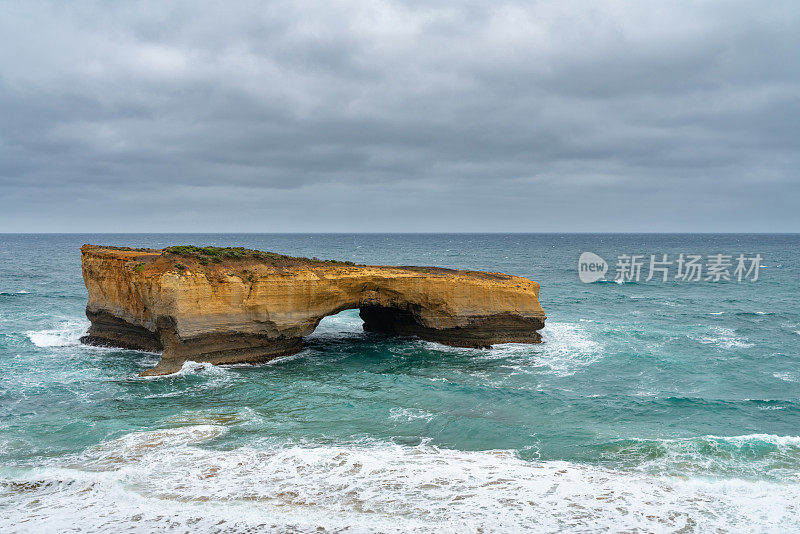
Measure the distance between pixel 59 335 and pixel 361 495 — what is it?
2457cm

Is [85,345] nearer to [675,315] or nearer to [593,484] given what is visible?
[593,484]

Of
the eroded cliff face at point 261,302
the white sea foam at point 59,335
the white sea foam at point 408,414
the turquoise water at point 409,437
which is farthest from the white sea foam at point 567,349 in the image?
the white sea foam at point 59,335

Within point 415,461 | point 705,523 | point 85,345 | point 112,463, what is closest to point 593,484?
point 705,523

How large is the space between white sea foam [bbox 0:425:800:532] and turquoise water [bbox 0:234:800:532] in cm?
5

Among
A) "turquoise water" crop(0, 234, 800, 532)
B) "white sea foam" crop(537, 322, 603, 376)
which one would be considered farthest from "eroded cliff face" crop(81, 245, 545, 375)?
"white sea foam" crop(537, 322, 603, 376)

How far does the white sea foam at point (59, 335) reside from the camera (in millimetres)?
27672

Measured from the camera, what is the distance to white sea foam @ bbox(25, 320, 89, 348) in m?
27.7

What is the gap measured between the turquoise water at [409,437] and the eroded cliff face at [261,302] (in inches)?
43.5

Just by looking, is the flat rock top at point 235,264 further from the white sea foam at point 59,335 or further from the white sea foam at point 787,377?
the white sea foam at point 787,377

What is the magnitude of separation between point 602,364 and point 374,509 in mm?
16346

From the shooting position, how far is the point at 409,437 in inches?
640

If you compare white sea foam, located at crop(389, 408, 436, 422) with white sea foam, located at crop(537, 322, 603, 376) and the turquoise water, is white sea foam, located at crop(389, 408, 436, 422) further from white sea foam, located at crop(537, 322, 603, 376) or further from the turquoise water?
white sea foam, located at crop(537, 322, 603, 376)

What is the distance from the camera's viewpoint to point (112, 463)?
14.0 m

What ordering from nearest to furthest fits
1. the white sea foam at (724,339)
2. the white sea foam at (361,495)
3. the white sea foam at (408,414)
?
the white sea foam at (361,495), the white sea foam at (408,414), the white sea foam at (724,339)
